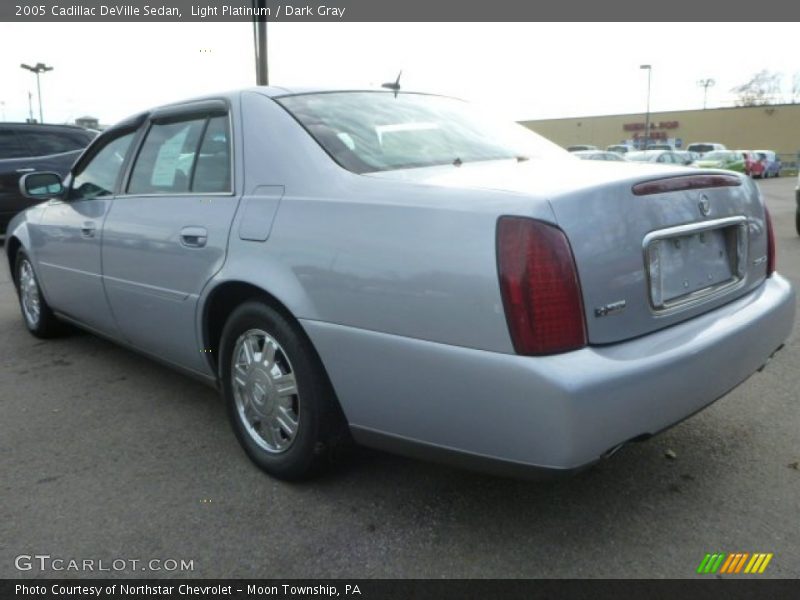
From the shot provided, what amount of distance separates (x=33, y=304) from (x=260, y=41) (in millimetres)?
10907

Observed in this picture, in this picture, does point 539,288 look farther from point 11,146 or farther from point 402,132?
point 11,146

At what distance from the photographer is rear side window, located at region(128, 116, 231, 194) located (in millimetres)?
3098

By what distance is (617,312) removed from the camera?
2.11 meters

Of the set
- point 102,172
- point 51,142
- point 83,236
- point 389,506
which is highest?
point 51,142

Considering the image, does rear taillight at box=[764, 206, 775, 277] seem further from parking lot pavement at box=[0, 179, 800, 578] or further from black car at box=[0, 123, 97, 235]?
black car at box=[0, 123, 97, 235]

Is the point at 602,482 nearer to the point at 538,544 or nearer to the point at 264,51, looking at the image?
the point at 538,544

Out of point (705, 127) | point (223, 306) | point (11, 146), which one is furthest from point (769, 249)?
point (705, 127)

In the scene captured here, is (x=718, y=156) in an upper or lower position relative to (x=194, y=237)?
lower

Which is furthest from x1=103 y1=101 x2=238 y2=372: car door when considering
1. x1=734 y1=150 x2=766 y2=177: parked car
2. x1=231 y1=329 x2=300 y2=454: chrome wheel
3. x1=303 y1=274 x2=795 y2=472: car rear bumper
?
x1=734 y1=150 x2=766 y2=177: parked car

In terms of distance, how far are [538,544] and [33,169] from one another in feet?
35.4

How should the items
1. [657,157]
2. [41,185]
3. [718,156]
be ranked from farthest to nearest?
[718,156]
[657,157]
[41,185]

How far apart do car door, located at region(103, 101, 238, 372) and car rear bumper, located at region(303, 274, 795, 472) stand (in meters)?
0.81

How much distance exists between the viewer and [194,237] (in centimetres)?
303

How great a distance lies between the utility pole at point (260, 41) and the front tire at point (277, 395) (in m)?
12.0
